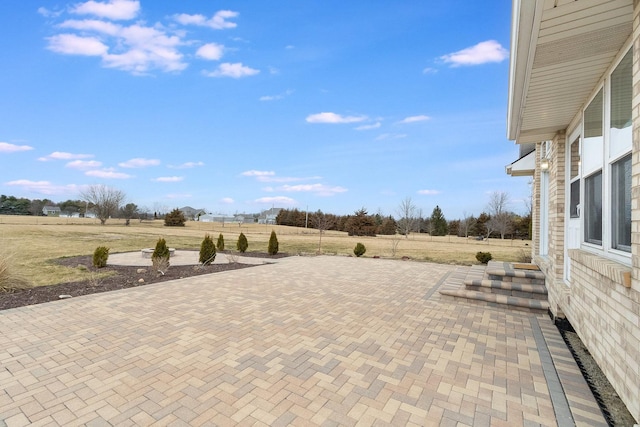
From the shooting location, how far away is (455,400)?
102 inches

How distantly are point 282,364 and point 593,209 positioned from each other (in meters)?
4.26

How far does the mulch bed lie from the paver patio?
0.59 meters

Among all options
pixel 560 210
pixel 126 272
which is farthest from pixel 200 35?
pixel 560 210

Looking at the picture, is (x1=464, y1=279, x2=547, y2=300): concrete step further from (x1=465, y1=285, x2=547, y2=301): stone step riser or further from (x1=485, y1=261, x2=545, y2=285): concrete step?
(x1=485, y1=261, x2=545, y2=285): concrete step

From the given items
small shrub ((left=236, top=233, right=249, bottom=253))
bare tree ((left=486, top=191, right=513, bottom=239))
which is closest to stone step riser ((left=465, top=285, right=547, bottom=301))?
small shrub ((left=236, top=233, right=249, bottom=253))

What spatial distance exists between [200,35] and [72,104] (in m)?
9.76

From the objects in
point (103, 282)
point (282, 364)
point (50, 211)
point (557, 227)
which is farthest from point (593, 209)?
point (50, 211)

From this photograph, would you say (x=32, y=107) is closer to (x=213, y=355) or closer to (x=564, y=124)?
(x=213, y=355)

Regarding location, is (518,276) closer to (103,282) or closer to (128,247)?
(103,282)

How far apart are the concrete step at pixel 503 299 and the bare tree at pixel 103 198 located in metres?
58.0

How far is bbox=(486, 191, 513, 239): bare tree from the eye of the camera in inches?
1421

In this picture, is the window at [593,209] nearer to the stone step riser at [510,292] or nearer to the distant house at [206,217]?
the stone step riser at [510,292]

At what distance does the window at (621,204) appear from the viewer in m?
2.65

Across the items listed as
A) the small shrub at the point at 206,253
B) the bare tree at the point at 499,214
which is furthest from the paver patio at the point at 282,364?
the bare tree at the point at 499,214
